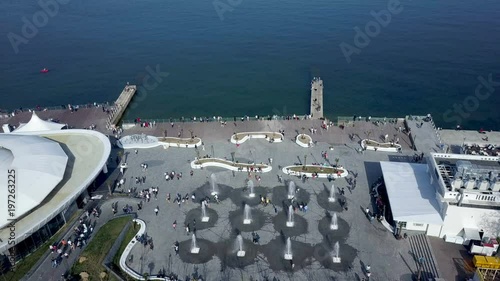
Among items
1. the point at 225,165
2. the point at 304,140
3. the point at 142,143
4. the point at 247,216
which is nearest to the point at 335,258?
the point at 247,216

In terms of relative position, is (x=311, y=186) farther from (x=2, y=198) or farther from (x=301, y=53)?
(x=301, y=53)

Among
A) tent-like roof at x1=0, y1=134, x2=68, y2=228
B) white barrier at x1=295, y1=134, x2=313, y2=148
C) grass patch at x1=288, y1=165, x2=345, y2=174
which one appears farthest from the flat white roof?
white barrier at x1=295, y1=134, x2=313, y2=148

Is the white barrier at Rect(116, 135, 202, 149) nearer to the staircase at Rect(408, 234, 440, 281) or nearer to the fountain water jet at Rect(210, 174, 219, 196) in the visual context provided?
the fountain water jet at Rect(210, 174, 219, 196)

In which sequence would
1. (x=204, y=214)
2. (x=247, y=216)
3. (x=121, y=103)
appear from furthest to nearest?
(x=121, y=103) → (x=204, y=214) → (x=247, y=216)

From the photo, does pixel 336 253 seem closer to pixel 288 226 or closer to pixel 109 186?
pixel 288 226

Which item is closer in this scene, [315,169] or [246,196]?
[246,196]

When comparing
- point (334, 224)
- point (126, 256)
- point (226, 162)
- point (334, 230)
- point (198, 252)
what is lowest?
point (126, 256)

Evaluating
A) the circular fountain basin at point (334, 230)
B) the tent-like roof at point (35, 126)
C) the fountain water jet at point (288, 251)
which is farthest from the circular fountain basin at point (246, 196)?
the tent-like roof at point (35, 126)

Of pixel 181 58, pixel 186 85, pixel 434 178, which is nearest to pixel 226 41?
pixel 181 58
